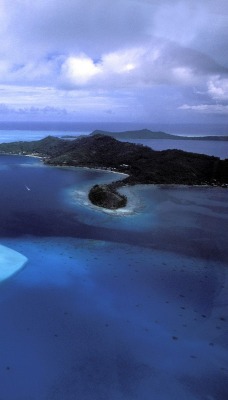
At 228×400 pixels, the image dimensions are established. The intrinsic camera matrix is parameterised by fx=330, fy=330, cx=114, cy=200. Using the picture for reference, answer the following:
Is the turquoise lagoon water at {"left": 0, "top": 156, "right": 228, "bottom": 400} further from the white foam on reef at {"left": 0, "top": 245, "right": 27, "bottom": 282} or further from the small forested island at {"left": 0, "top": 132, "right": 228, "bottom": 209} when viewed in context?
the small forested island at {"left": 0, "top": 132, "right": 228, "bottom": 209}

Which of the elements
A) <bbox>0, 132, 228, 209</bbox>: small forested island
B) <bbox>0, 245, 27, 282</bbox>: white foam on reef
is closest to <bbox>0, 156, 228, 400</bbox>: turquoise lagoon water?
<bbox>0, 245, 27, 282</bbox>: white foam on reef

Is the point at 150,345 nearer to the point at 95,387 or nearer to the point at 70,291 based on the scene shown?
the point at 95,387

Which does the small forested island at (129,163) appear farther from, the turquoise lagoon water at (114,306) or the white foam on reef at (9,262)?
the white foam on reef at (9,262)

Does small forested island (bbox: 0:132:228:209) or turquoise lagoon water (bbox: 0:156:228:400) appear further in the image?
small forested island (bbox: 0:132:228:209)

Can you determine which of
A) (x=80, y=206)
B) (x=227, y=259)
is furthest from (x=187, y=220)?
(x=80, y=206)

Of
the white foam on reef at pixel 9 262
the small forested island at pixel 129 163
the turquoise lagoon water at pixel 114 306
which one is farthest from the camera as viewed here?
the small forested island at pixel 129 163

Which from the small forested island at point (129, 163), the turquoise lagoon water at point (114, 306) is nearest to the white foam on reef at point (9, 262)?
the turquoise lagoon water at point (114, 306)

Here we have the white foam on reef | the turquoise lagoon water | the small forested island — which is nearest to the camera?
the turquoise lagoon water
